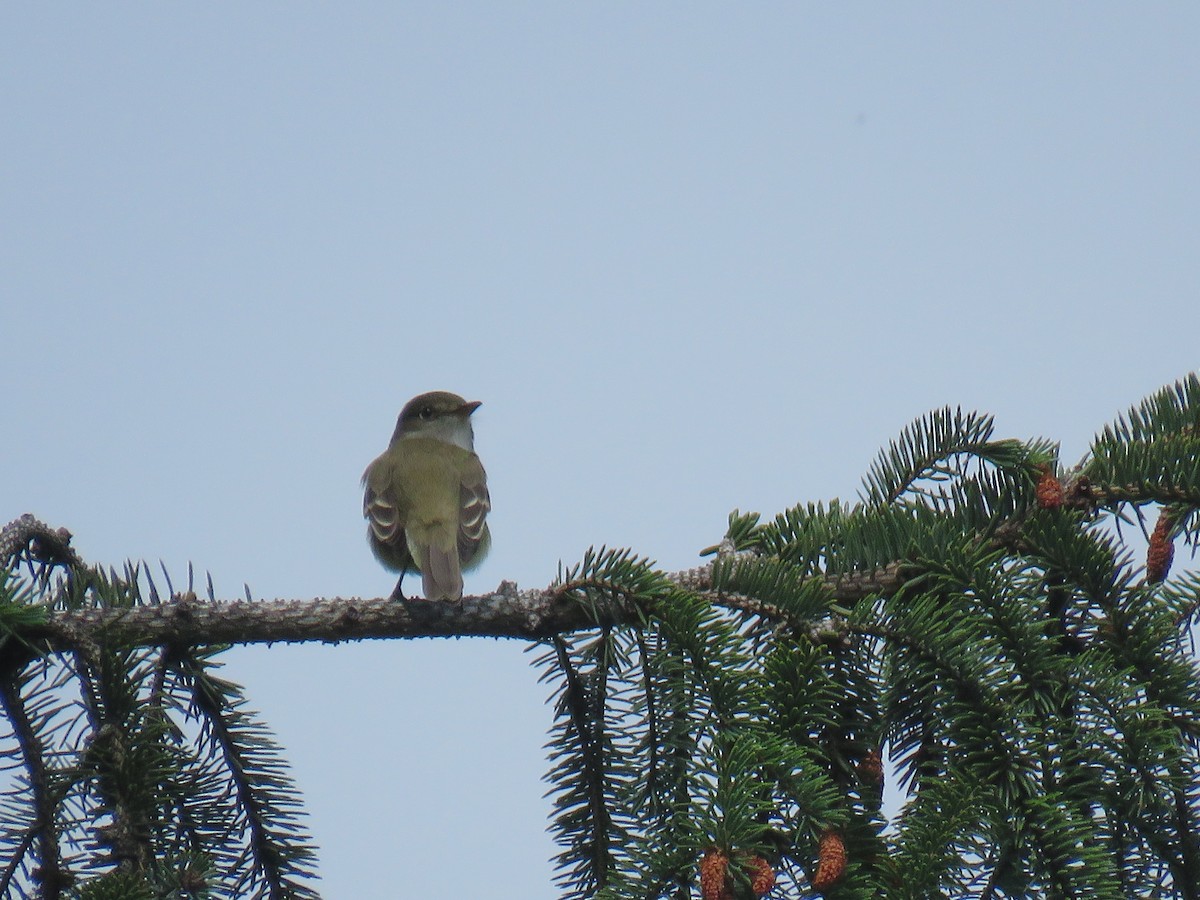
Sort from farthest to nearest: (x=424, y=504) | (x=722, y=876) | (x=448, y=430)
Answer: (x=448, y=430)
(x=424, y=504)
(x=722, y=876)

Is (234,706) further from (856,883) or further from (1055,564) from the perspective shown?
(1055,564)

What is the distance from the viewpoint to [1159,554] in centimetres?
320

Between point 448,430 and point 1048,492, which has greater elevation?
point 448,430

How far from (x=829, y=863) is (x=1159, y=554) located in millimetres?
1498

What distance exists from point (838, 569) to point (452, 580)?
4.95 ft

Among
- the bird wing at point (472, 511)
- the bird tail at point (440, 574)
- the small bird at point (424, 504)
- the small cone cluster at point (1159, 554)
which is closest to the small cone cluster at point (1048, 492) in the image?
the small cone cluster at point (1159, 554)

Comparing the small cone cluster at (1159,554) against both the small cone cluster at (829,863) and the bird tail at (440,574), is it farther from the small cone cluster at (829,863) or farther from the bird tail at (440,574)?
the bird tail at (440,574)

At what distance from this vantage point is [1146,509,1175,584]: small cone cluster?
317 cm

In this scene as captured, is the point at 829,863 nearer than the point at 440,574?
Yes

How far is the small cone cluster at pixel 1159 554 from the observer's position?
3172mm

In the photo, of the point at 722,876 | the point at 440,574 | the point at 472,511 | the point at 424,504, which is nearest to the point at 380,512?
the point at 424,504

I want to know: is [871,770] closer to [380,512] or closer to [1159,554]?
[1159,554]

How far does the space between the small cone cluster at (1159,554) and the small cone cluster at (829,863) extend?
1.33 metres

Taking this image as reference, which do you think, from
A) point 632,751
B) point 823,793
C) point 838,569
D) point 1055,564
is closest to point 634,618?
point 632,751
